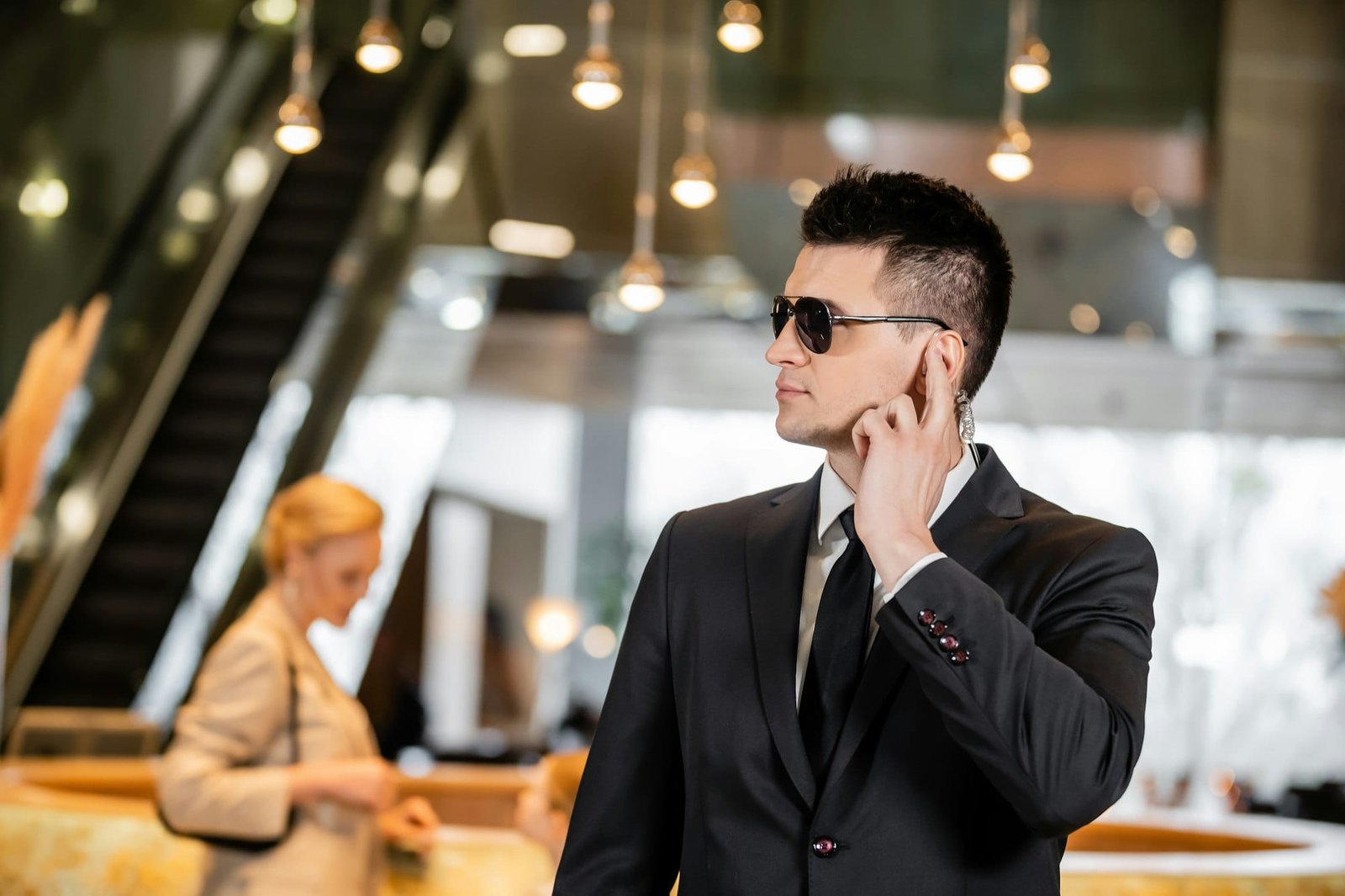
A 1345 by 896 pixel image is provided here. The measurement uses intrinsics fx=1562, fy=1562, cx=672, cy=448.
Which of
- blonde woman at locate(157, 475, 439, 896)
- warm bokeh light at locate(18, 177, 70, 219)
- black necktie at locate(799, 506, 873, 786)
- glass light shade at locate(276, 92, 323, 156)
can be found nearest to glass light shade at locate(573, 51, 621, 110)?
glass light shade at locate(276, 92, 323, 156)

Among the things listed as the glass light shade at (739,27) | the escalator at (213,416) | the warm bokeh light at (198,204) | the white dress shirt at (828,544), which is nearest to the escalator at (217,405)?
the escalator at (213,416)

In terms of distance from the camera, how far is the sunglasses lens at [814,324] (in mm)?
1622

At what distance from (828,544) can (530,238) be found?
26.2 ft

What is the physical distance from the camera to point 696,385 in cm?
930

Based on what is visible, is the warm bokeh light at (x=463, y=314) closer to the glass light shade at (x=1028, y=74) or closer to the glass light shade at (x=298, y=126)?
the glass light shade at (x=298, y=126)

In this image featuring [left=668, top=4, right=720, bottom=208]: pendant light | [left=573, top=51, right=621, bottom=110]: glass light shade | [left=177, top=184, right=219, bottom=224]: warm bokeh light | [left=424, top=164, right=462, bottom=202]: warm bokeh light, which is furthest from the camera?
[left=424, top=164, right=462, bottom=202]: warm bokeh light

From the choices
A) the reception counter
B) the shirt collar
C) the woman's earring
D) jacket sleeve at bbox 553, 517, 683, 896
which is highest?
the woman's earring

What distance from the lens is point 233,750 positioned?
2.95 m

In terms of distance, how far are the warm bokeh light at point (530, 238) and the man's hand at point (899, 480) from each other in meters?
8.07

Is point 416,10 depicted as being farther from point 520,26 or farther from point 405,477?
point 405,477

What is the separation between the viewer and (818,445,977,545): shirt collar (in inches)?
64.5

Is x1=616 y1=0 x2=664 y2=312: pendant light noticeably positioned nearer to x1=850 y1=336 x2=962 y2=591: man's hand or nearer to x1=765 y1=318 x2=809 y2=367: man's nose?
x1=765 y1=318 x2=809 y2=367: man's nose

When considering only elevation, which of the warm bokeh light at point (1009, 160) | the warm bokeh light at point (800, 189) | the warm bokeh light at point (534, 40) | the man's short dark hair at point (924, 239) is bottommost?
the man's short dark hair at point (924, 239)

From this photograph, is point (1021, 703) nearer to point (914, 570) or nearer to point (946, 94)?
point (914, 570)
